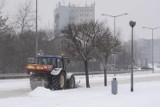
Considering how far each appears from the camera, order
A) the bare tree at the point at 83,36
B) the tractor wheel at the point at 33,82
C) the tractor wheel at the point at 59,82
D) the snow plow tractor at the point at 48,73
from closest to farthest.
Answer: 1. the tractor wheel at the point at 33,82
2. the snow plow tractor at the point at 48,73
3. the tractor wheel at the point at 59,82
4. the bare tree at the point at 83,36

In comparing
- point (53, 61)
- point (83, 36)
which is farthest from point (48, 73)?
point (83, 36)

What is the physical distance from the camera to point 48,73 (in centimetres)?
3309

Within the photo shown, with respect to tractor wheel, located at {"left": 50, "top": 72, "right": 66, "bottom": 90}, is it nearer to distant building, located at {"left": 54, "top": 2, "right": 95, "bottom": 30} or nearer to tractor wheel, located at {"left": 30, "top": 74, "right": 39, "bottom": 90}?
tractor wheel, located at {"left": 30, "top": 74, "right": 39, "bottom": 90}

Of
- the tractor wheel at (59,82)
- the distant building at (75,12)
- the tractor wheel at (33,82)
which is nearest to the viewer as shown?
the tractor wheel at (33,82)

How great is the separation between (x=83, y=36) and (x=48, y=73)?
3.94m

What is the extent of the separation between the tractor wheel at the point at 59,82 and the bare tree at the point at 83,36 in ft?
7.24

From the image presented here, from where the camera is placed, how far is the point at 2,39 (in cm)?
5444

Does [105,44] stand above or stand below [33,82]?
above

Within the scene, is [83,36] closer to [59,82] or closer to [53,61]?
[53,61]

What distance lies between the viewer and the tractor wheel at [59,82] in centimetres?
3303

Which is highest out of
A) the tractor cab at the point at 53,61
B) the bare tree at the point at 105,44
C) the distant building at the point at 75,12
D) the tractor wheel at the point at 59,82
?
the distant building at the point at 75,12

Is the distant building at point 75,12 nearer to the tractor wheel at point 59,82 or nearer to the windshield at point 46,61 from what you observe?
the windshield at point 46,61

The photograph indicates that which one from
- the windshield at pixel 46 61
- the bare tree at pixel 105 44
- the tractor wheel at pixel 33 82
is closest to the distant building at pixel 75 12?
the bare tree at pixel 105 44

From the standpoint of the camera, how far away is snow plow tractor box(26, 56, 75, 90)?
32581mm
